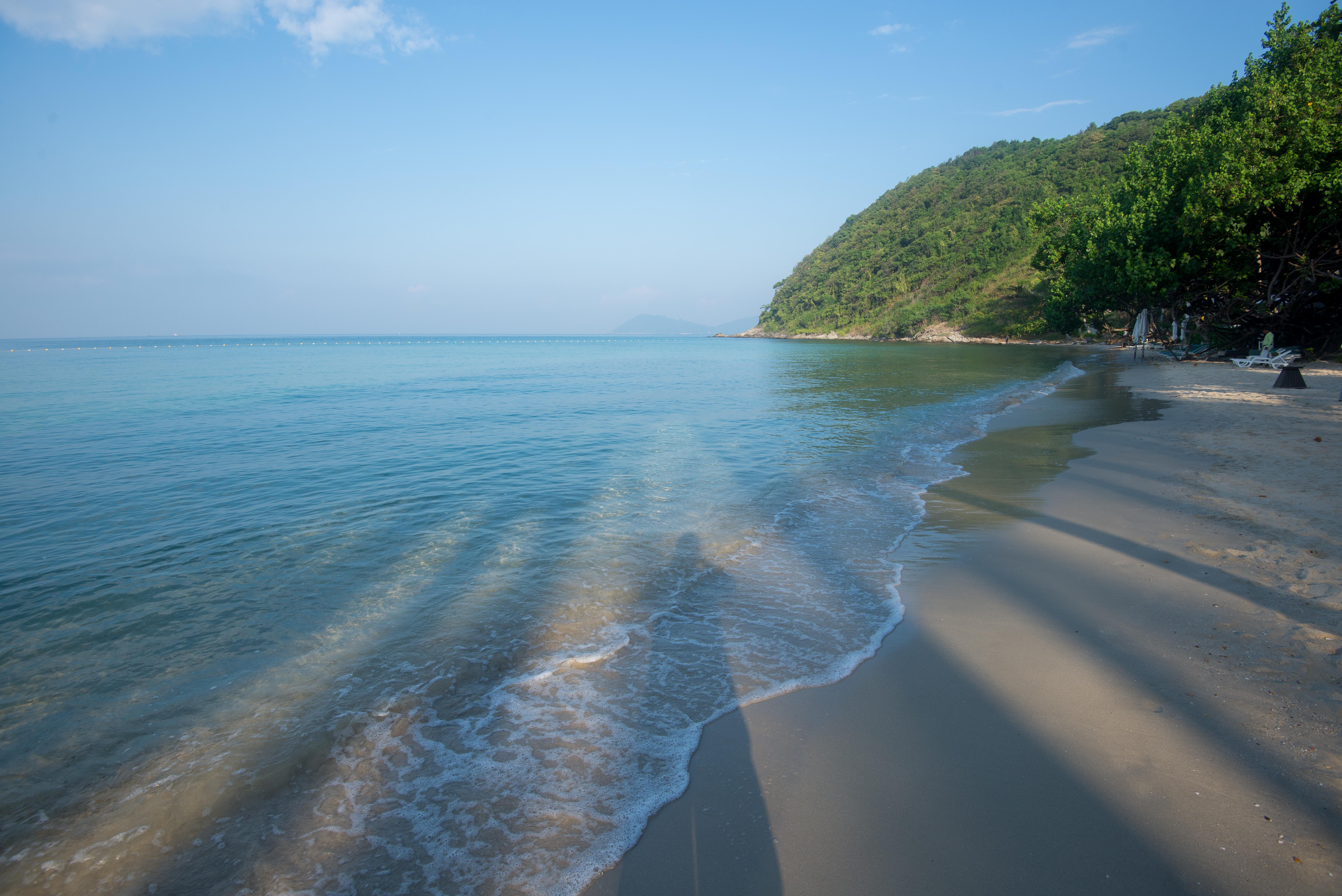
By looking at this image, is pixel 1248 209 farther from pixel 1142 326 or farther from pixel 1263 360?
pixel 1142 326

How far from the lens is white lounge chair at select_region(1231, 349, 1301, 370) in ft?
79.2

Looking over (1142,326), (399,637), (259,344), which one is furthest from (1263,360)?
(259,344)

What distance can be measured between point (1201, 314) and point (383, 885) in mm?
42119

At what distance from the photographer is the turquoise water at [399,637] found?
315 centimetres

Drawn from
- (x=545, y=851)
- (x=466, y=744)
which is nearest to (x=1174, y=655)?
(x=545, y=851)

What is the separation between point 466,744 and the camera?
3838 mm

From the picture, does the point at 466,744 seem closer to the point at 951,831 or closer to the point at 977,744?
the point at 951,831

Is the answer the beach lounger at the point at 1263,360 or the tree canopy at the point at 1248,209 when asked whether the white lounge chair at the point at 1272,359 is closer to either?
the beach lounger at the point at 1263,360

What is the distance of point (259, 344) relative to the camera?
12631 centimetres

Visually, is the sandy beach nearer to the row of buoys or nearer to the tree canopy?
the tree canopy

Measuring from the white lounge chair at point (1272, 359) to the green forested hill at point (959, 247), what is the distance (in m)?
48.3

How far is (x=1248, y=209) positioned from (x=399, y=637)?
98.4ft

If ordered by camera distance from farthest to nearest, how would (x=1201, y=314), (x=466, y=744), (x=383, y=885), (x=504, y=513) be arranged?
(x=1201, y=314) < (x=504, y=513) < (x=466, y=744) < (x=383, y=885)

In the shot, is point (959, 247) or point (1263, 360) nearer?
point (1263, 360)
